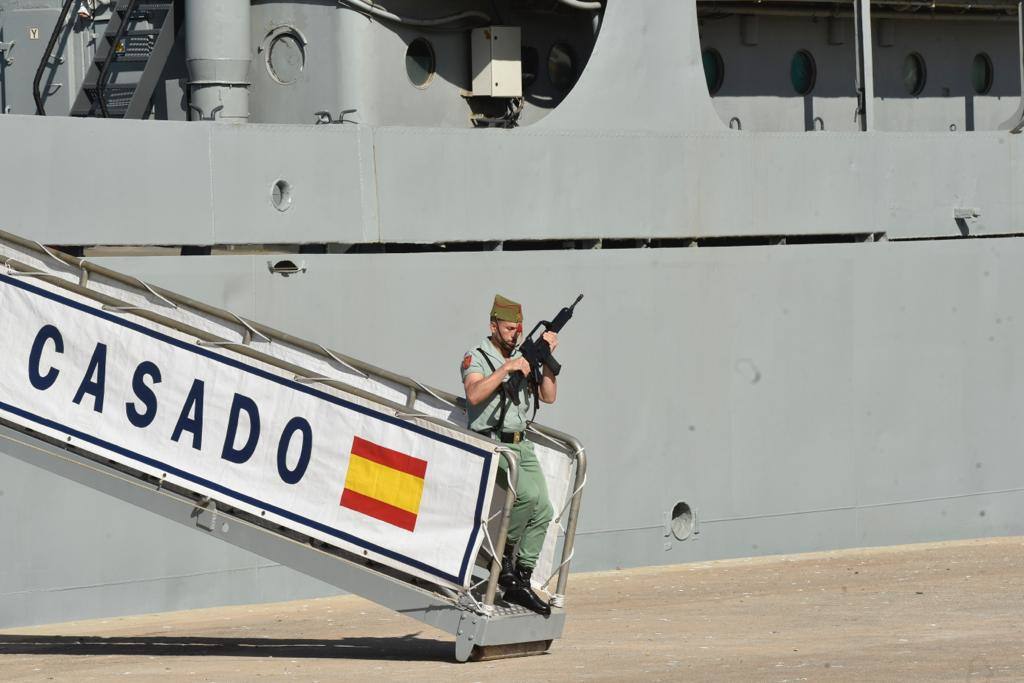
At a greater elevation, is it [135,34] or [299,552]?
[135,34]

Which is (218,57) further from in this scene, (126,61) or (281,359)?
(281,359)

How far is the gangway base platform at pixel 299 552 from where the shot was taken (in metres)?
7.66

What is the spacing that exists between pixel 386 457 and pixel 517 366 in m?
0.75

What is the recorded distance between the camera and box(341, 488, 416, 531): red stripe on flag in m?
7.64

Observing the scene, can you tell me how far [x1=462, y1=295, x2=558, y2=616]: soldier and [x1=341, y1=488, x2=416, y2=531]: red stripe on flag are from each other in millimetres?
490

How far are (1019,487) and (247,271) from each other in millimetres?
6838

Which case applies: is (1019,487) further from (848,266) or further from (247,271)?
(247,271)

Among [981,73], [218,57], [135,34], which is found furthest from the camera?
[981,73]

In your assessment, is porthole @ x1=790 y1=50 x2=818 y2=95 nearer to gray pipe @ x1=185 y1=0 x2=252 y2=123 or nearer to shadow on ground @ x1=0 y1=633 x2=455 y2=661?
gray pipe @ x1=185 y1=0 x2=252 y2=123

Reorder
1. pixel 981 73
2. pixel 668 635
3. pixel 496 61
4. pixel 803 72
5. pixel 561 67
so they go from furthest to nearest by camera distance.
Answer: pixel 981 73, pixel 803 72, pixel 561 67, pixel 496 61, pixel 668 635

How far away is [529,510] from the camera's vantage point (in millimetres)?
7742

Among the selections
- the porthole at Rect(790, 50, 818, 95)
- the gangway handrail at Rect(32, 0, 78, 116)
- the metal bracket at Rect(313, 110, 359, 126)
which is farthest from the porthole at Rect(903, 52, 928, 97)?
the gangway handrail at Rect(32, 0, 78, 116)

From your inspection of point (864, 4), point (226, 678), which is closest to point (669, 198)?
point (864, 4)

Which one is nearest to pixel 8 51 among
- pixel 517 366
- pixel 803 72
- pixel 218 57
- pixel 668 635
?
pixel 218 57
